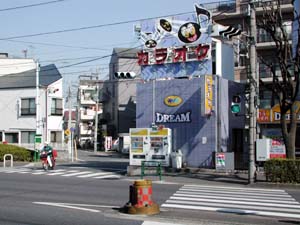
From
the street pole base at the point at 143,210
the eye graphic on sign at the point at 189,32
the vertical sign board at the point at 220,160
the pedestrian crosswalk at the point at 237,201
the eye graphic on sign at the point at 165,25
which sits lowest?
the pedestrian crosswalk at the point at 237,201

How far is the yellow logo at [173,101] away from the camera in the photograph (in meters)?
28.3

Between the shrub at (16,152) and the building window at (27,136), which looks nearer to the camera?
the shrub at (16,152)

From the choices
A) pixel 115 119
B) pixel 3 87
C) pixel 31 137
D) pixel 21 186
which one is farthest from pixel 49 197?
pixel 115 119

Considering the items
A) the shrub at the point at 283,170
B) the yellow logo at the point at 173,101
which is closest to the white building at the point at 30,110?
the yellow logo at the point at 173,101

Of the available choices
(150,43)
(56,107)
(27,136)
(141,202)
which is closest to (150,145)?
(150,43)

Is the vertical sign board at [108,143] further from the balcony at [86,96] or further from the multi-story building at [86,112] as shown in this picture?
the balcony at [86,96]

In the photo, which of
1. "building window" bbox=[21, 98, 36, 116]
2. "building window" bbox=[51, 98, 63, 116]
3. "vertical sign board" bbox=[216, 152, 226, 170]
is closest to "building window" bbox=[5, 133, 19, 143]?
"building window" bbox=[21, 98, 36, 116]

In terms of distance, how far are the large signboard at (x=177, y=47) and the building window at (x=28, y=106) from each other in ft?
81.6

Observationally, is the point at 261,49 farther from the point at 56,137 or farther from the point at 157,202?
the point at 157,202

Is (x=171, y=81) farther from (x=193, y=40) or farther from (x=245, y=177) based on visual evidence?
(x=245, y=177)

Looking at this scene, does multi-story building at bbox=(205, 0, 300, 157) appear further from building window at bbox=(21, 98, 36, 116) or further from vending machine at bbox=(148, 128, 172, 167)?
building window at bbox=(21, 98, 36, 116)

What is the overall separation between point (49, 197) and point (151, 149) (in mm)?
12184

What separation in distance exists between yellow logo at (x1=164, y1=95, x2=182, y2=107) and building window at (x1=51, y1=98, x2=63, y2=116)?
27.5m

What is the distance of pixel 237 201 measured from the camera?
15648 mm
